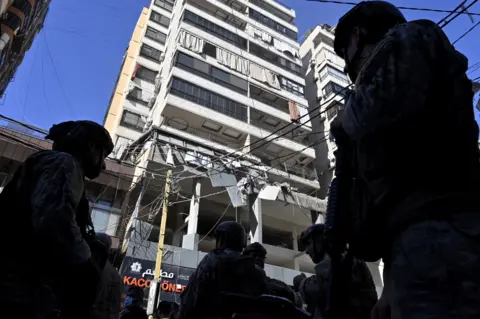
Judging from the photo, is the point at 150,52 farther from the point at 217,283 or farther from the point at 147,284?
the point at 217,283

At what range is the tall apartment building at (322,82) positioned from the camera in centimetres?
2788

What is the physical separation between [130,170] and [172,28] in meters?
14.9

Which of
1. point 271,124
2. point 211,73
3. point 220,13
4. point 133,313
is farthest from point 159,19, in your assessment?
point 133,313

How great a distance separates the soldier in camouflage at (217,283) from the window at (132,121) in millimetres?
23644

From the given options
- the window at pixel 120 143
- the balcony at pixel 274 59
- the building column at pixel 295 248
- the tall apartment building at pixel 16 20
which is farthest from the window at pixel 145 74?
the building column at pixel 295 248

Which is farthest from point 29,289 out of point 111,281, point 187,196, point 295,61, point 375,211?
point 295,61

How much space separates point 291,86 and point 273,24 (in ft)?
26.6

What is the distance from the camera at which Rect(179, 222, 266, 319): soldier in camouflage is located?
2996mm

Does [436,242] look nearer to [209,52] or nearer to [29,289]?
[29,289]

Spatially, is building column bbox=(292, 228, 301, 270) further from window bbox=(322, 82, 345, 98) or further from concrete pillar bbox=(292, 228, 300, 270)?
window bbox=(322, 82, 345, 98)

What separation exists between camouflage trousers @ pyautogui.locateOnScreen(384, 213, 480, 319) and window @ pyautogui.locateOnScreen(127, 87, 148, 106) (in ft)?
90.1

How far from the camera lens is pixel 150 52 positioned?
29453mm

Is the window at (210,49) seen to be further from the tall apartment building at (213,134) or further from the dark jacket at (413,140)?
the dark jacket at (413,140)

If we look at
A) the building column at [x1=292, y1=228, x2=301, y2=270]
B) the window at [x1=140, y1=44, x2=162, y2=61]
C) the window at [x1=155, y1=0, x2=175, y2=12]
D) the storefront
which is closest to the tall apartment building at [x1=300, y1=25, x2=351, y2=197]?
the building column at [x1=292, y1=228, x2=301, y2=270]
